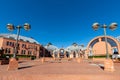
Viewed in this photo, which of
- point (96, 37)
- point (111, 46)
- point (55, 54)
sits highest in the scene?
point (96, 37)

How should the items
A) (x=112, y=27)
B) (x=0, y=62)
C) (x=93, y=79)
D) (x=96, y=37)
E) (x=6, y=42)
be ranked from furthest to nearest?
(x=96, y=37) → (x=6, y=42) → (x=0, y=62) → (x=112, y=27) → (x=93, y=79)

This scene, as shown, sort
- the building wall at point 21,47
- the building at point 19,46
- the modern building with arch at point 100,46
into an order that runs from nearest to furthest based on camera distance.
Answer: the building at point 19,46 → the building wall at point 21,47 → the modern building with arch at point 100,46

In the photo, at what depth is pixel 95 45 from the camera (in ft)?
159

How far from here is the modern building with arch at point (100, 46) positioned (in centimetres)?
4419

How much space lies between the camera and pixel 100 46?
47031 mm

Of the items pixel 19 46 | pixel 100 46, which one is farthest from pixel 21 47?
pixel 100 46

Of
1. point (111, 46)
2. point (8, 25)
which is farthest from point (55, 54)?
point (8, 25)

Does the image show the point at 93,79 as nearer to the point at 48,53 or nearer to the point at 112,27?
the point at 112,27

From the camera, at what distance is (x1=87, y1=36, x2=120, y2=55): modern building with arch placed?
1740 inches

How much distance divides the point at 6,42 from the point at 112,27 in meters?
43.2

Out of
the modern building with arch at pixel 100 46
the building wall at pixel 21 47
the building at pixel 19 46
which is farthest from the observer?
the modern building with arch at pixel 100 46

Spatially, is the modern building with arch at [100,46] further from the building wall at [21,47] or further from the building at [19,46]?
the building at [19,46]

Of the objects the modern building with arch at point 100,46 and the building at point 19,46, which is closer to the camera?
the building at point 19,46

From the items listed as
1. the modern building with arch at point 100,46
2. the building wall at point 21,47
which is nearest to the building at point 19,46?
the building wall at point 21,47
